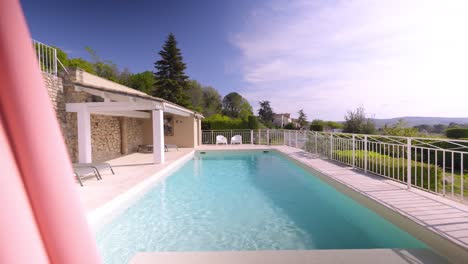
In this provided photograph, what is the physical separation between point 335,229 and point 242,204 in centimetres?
238

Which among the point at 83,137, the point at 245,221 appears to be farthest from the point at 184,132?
the point at 245,221

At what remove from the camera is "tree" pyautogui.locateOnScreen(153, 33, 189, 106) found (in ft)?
101

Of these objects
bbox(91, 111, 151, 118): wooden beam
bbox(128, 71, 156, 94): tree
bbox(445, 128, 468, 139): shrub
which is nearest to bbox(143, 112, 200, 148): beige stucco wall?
bbox(91, 111, 151, 118): wooden beam

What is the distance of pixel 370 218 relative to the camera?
202 inches

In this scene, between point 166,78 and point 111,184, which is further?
point 166,78

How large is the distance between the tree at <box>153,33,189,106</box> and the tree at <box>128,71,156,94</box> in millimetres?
8957

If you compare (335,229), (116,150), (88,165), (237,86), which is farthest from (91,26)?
(335,229)

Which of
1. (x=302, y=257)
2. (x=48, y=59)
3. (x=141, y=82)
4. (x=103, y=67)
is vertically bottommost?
(x=302, y=257)

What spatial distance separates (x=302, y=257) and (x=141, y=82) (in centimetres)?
4020

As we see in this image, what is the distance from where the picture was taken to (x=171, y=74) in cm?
3130

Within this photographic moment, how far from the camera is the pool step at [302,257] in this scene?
127 inches

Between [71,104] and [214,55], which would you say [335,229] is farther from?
[214,55]

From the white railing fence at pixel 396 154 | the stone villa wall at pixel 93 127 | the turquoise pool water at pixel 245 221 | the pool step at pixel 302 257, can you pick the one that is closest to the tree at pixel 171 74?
the white railing fence at pixel 396 154

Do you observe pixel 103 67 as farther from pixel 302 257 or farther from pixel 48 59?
pixel 302 257
